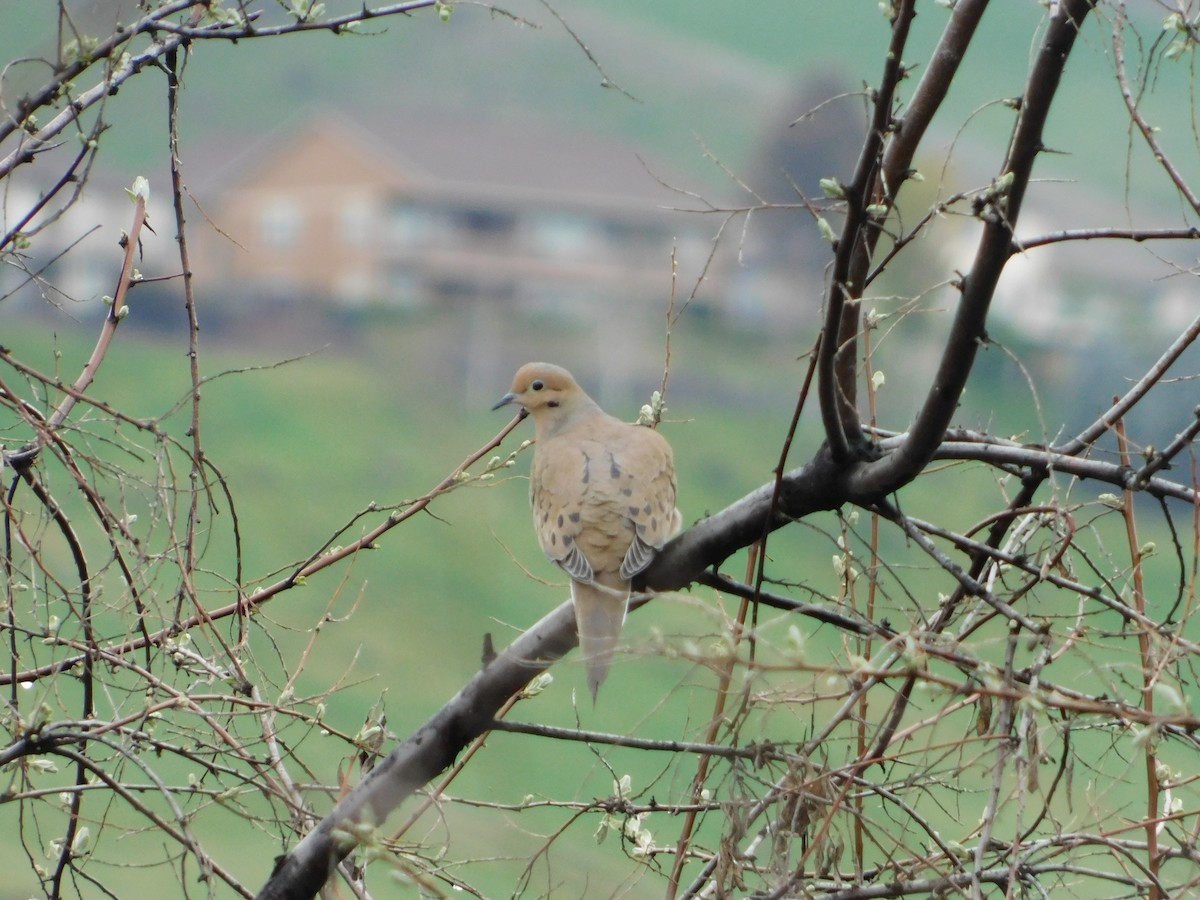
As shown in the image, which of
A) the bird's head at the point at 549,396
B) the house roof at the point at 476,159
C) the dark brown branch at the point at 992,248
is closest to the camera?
the dark brown branch at the point at 992,248

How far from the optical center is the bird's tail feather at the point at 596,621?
8.79 ft

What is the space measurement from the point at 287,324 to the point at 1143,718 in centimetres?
4905

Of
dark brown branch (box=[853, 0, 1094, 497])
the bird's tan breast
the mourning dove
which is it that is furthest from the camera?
the bird's tan breast

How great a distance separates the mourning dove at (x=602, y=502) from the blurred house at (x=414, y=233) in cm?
4590

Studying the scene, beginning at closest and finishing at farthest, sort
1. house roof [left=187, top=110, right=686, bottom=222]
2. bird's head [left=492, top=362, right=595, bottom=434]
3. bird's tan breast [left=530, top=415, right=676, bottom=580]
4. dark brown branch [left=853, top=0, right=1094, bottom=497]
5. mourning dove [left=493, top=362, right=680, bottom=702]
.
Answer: dark brown branch [left=853, top=0, right=1094, bottom=497] < mourning dove [left=493, top=362, right=680, bottom=702] < bird's tan breast [left=530, top=415, right=676, bottom=580] < bird's head [left=492, top=362, right=595, bottom=434] < house roof [left=187, top=110, right=686, bottom=222]

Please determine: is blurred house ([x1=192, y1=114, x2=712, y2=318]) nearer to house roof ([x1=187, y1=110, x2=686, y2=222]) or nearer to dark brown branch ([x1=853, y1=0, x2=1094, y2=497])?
house roof ([x1=187, y1=110, x2=686, y2=222])

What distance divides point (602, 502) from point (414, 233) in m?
50.9

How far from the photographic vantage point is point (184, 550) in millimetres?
2449

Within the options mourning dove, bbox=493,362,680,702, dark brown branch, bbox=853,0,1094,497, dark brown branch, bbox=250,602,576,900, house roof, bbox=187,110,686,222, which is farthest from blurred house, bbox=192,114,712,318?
dark brown branch, bbox=853,0,1094,497

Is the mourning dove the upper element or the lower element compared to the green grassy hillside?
lower

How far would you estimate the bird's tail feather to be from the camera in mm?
2680

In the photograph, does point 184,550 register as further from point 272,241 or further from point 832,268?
point 272,241

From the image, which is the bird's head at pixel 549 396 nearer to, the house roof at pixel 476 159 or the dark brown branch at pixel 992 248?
the dark brown branch at pixel 992 248

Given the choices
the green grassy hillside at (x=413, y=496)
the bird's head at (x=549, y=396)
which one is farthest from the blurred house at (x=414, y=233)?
the bird's head at (x=549, y=396)
